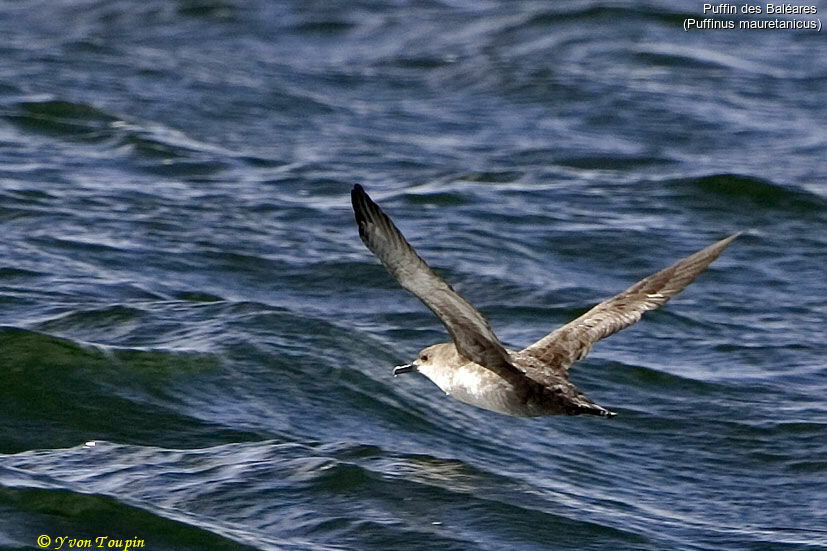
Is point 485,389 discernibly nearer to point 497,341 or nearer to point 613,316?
point 497,341

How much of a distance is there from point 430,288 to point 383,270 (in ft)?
15.4

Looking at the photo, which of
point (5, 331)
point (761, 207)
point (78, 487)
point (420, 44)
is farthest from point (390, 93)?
point (78, 487)

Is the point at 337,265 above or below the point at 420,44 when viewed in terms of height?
below

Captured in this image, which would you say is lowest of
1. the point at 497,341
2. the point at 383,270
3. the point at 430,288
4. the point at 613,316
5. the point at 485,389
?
the point at 383,270

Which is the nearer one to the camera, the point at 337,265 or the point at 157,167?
the point at 337,265

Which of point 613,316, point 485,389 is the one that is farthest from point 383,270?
point 485,389

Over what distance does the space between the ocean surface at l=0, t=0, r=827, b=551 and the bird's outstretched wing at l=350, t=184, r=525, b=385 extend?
97 centimetres

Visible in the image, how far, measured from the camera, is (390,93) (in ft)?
52.5

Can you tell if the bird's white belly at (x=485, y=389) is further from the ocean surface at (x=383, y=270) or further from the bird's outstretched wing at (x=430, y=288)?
the ocean surface at (x=383, y=270)

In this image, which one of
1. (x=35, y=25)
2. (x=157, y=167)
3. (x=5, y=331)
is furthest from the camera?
(x=35, y=25)

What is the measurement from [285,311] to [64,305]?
58.7 inches

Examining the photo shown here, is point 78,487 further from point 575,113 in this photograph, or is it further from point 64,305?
point 575,113

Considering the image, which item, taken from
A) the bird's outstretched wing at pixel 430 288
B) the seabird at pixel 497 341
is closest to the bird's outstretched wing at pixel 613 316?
the seabird at pixel 497 341

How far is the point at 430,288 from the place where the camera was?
22.9ft
